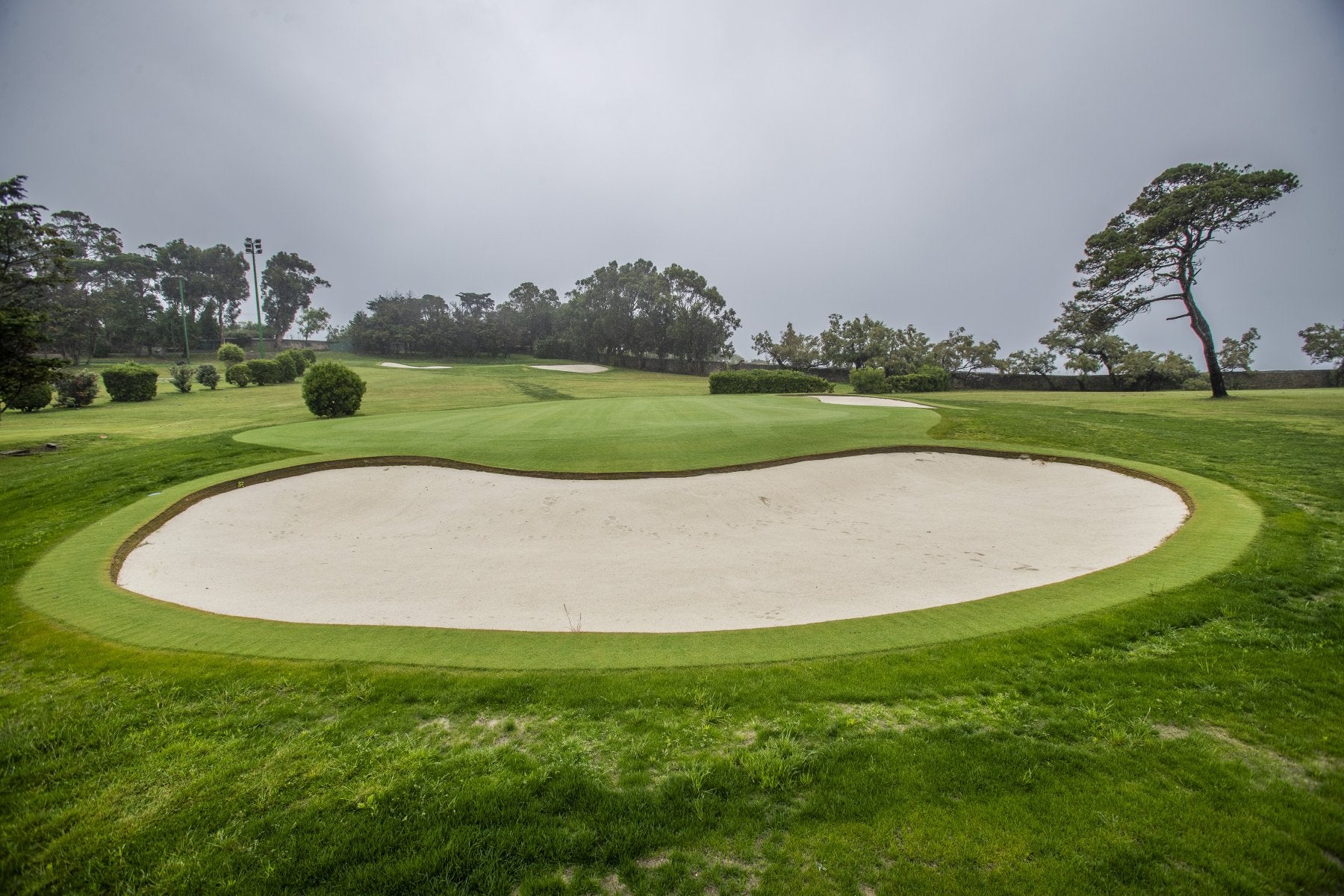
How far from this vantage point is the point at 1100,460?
1141 centimetres

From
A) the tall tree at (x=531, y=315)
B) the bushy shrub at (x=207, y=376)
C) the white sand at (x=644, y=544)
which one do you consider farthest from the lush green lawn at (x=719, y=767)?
the tall tree at (x=531, y=315)

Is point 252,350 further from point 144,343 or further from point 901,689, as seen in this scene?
point 901,689

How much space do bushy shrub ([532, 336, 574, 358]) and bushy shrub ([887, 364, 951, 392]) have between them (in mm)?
41743

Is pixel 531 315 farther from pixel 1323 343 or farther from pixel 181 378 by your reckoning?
pixel 1323 343

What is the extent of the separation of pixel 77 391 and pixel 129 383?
125 inches

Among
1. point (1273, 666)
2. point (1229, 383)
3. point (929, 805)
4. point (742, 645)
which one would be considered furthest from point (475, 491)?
point (1229, 383)

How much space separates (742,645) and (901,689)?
1363 mm

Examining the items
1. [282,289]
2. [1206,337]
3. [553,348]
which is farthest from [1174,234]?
[282,289]

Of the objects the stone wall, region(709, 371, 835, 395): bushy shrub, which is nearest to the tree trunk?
the stone wall

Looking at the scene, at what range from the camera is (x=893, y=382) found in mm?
35688

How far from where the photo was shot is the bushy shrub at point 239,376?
120ft

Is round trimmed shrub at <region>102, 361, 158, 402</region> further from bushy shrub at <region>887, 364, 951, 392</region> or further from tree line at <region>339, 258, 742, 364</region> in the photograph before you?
bushy shrub at <region>887, 364, 951, 392</region>

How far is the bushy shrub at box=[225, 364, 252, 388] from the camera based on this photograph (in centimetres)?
3644

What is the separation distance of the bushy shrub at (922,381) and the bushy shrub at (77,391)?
45.5m
